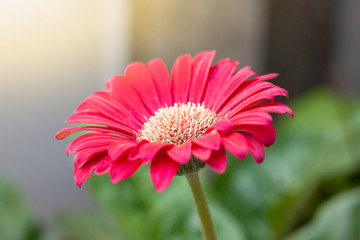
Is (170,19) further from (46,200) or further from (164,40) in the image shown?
(46,200)

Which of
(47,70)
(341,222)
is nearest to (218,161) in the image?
(341,222)

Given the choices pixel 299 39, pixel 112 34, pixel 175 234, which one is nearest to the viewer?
pixel 175 234

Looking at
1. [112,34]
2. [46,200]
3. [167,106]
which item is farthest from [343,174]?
[46,200]

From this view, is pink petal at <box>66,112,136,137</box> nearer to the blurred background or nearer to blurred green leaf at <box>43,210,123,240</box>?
the blurred background

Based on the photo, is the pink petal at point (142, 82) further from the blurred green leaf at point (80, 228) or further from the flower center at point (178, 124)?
the blurred green leaf at point (80, 228)

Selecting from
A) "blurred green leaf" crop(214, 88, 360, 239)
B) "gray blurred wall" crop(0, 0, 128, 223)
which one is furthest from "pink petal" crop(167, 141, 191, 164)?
"gray blurred wall" crop(0, 0, 128, 223)

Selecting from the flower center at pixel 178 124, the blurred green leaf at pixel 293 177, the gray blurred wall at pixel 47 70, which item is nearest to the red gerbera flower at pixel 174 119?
the flower center at pixel 178 124
